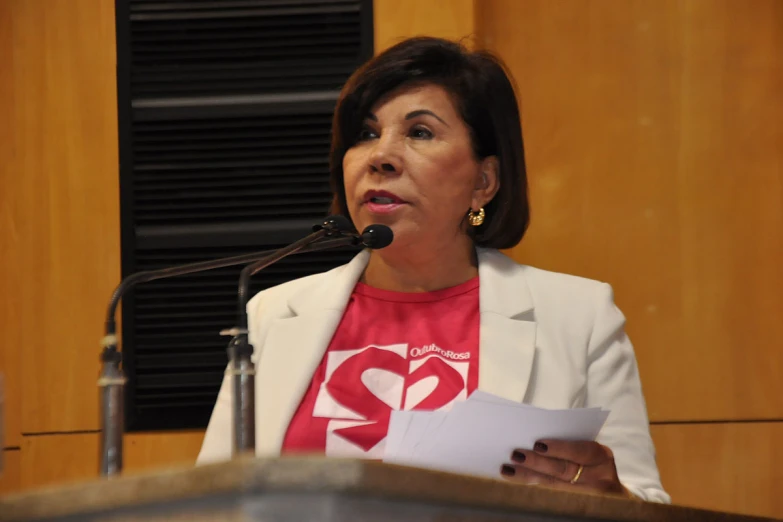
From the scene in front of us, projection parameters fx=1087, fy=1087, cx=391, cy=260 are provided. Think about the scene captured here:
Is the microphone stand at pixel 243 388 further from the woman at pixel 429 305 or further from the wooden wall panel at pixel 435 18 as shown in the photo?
the wooden wall panel at pixel 435 18

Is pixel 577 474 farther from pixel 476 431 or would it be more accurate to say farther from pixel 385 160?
pixel 385 160

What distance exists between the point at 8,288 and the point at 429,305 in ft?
4.39

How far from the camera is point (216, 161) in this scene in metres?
3.00

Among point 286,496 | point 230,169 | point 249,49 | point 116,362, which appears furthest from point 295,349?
point 286,496

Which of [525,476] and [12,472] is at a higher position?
[525,476]

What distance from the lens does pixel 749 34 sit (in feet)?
9.74

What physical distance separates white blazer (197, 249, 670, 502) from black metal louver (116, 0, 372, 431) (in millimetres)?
520

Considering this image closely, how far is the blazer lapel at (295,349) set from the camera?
7.51ft

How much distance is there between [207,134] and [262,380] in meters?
0.89

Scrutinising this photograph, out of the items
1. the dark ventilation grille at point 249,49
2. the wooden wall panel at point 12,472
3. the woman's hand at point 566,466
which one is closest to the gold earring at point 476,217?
the dark ventilation grille at point 249,49

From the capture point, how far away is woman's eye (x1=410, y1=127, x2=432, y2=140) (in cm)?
243

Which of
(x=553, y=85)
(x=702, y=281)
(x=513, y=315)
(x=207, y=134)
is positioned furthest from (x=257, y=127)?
(x=702, y=281)

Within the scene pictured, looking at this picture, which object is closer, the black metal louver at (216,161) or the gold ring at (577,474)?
the gold ring at (577,474)

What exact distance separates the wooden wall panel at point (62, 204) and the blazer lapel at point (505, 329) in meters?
1.11
